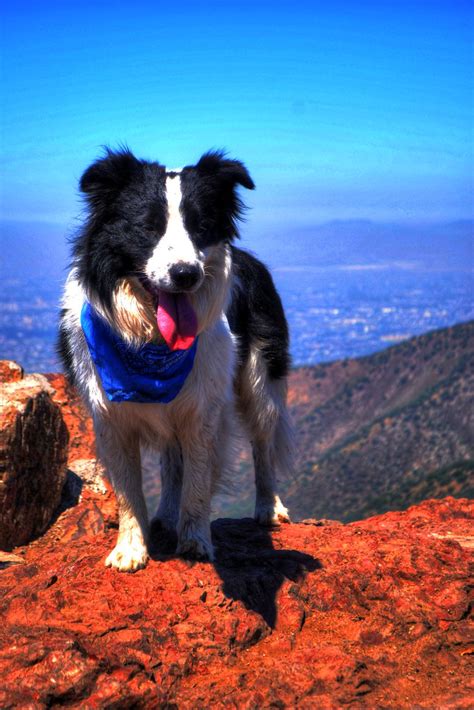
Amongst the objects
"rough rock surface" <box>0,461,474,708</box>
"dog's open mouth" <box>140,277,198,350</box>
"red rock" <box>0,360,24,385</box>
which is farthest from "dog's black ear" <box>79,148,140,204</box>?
"red rock" <box>0,360,24,385</box>

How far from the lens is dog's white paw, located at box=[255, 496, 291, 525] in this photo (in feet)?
24.4

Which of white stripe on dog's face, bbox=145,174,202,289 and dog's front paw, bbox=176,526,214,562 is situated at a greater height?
white stripe on dog's face, bbox=145,174,202,289

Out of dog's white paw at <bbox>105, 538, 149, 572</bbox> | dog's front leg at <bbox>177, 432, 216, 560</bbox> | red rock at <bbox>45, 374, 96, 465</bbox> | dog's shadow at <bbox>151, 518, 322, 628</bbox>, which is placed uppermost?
dog's front leg at <bbox>177, 432, 216, 560</bbox>

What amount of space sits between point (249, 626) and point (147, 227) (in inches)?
103

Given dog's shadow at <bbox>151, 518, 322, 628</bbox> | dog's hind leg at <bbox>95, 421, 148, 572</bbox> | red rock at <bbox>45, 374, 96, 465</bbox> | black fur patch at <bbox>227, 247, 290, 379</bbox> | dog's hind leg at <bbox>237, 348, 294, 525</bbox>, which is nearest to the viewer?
dog's shadow at <bbox>151, 518, 322, 628</bbox>

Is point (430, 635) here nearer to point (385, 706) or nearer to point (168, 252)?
point (385, 706)

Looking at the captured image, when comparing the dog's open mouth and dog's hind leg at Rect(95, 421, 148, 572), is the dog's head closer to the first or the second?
the dog's open mouth

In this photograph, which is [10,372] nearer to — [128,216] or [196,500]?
[196,500]

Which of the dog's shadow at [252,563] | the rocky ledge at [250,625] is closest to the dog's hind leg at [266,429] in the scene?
the dog's shadow at [252,563]

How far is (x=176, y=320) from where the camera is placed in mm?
5152

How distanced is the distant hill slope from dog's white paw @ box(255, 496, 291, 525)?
5.70 metres

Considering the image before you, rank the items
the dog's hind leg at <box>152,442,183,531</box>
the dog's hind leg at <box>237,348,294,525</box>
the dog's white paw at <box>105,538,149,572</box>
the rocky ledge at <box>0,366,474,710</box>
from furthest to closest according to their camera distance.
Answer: the dog's hind leg at <box>237,348,294,525</box> → the dog's hind leg at <box>152,442,183,531</box> → the dog's white paw at <box>105,538,149,572</box> → the rocky ledge at <box>0,366,474,710</box>

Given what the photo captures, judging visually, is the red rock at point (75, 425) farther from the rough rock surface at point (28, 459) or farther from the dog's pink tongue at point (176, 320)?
the dog's pink tongue at point (176, 320)

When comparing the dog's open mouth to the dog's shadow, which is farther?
the dog's shadow
